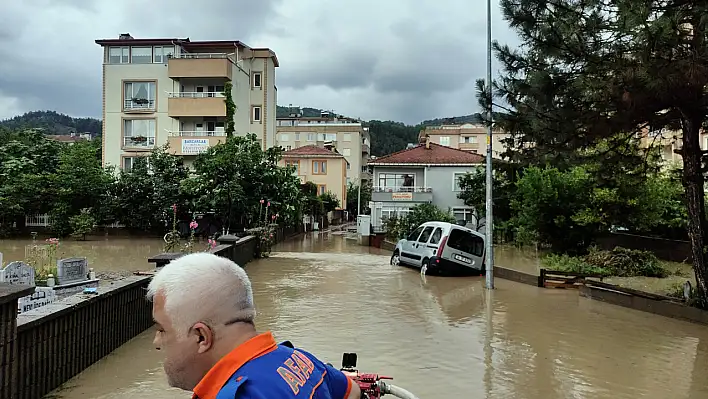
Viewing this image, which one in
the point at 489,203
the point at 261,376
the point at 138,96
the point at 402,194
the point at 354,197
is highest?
the point at 138,96

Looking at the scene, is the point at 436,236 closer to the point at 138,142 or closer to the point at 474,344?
the point at 474,344

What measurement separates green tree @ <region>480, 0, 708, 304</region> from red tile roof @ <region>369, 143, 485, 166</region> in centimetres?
3207

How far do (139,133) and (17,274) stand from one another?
32338 mm

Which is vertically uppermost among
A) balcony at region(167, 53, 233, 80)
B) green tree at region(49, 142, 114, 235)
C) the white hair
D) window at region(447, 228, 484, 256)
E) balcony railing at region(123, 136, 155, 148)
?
balcony at region(167, 53, 233, 80)

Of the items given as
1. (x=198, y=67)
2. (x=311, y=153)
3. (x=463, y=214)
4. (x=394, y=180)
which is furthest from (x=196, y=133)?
(x=311, y=153)

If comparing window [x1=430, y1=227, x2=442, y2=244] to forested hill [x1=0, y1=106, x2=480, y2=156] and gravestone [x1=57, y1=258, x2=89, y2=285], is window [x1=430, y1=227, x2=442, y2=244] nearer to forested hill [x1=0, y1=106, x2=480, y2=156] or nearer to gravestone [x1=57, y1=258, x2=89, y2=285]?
gravestone [x1=57, y1=258, x2=89, y2=285]

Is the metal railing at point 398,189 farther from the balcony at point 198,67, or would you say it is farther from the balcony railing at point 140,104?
the balcony railing at point 140,104

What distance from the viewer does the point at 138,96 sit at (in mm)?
39375

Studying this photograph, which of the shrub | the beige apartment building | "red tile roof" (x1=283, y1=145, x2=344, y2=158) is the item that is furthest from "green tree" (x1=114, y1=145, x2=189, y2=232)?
the beige apartment building

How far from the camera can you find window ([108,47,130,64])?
39.6 meters

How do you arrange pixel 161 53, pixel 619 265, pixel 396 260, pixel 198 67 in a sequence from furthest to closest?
pixel 161 53 < pixel 198 67 < pixel 396 260 < pixel 619 265

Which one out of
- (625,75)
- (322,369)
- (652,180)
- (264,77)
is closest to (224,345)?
(322,369)

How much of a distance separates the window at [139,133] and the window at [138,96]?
0.89 metres

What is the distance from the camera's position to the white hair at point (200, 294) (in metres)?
1.69
